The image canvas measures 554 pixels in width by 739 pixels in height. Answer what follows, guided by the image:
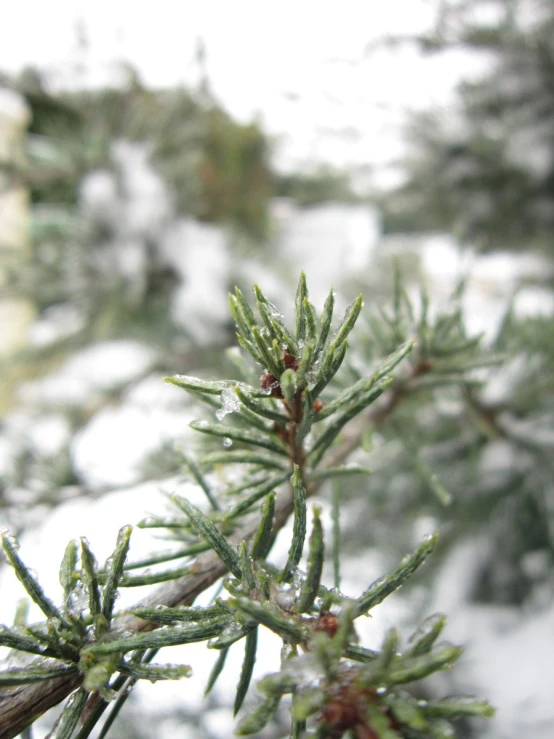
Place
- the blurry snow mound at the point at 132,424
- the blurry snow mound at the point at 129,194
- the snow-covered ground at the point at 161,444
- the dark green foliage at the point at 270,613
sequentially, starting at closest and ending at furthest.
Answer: the dark green foliage at the point at 270,613 → the snow-covered ground at the point at 161,444 → the blurry snow mound at the point at 132,424 → the blurry snow mound at the point at 129,194

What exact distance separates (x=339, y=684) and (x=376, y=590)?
36mm

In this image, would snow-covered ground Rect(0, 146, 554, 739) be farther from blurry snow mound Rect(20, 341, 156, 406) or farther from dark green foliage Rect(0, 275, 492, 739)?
dark green foliage Rect(0, 275, 492, 739)

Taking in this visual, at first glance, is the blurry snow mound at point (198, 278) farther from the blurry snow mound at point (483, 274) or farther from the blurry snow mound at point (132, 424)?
the blurry snow mound at point (483, 274)

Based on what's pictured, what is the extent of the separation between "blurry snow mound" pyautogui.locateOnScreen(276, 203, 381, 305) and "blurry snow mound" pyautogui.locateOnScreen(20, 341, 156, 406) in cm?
47

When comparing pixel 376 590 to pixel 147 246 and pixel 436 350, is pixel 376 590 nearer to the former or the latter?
pixel 436 350

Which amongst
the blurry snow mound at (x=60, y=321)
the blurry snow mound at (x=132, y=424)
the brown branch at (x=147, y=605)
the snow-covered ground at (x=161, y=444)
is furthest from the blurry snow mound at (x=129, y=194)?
the brown branch at (x=147, y=605)

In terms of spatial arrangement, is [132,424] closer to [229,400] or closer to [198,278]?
[198,278]

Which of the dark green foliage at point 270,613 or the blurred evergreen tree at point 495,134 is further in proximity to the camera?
the blurred evergreen tree at point 495,134

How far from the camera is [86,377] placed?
1153mm

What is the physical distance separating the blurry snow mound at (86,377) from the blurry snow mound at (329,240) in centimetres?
47

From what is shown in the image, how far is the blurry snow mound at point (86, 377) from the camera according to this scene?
107 cm

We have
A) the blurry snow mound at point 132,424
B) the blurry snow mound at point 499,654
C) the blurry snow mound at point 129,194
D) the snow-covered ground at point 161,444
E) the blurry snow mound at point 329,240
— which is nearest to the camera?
the snow-covered ground at point 161,444

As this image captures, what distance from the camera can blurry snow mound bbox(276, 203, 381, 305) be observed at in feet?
5.08

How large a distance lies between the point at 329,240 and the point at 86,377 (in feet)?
2.94
